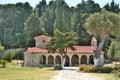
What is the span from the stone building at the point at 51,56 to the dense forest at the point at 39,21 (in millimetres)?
16177

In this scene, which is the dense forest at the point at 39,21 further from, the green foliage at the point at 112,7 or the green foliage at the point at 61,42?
the green foliage at the point at 61,42

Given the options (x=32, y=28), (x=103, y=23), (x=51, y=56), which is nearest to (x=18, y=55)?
(x=32, y=28)

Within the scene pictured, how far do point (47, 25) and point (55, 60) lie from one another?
3091cm

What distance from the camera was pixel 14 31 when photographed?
369ft

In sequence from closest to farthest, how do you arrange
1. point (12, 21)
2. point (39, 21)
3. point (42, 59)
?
point (42, 59), point (39, 21), point (12, 21)

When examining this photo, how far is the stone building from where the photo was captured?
254 feet

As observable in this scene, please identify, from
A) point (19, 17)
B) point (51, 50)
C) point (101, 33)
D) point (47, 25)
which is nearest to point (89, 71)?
point (101, 33)

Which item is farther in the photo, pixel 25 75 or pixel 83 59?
A: pixel 83 59

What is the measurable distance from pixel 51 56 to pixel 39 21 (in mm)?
21196

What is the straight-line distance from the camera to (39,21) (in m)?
100

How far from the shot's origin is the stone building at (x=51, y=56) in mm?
77375

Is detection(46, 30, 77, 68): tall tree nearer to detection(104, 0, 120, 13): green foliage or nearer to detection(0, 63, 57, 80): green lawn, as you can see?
detection(0, 63, 57, 80): green lawn

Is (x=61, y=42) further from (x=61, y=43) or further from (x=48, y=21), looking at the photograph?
(x=48, y=21)

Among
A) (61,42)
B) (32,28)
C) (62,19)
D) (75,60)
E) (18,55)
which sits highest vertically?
(62,19)
